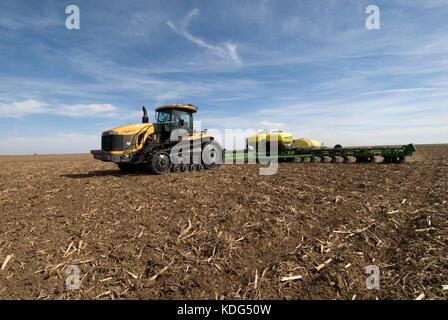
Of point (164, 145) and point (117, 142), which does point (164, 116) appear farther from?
point (117, 142)

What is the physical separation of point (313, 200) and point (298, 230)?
6.89 ft

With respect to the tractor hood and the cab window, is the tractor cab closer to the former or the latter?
the cab window

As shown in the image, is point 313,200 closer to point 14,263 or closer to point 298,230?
point 298,230

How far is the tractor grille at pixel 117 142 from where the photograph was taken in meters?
9.83

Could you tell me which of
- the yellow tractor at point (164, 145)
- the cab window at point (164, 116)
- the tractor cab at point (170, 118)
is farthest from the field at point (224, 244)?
the cab window at point (164, 116)

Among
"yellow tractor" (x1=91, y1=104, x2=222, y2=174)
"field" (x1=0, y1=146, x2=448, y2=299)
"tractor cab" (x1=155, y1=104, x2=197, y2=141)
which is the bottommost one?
"field" (x1=0, y1=146, x2=448, y2=299)

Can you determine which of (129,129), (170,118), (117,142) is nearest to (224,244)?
(117,142)

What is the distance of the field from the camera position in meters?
3.20

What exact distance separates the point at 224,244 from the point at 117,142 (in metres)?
7.64

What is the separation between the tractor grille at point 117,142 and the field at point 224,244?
3004 mm

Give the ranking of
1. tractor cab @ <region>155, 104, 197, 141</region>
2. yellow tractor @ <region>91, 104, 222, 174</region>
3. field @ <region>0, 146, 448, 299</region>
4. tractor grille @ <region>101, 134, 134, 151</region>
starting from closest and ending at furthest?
field @ <region>0, 146, 448, 299</region> < tractor grille @ <region>101, 134, 134, 151</region> < yellow tractor @ <region>91, 104, 222, 174</region> < tractor cab @ <region>155, 104, 197, 141</region>

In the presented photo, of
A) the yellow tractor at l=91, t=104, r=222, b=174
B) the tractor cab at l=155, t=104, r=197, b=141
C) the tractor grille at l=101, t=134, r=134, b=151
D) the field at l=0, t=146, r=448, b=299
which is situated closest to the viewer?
the field at l=0, t=146, r=448, b=299

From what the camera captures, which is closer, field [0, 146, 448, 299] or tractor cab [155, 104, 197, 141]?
field [0, 146, 448, 299]

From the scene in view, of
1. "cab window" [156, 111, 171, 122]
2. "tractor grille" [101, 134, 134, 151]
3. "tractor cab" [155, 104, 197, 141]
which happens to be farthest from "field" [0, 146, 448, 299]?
"cab window" [156, 111, 171, 122]
